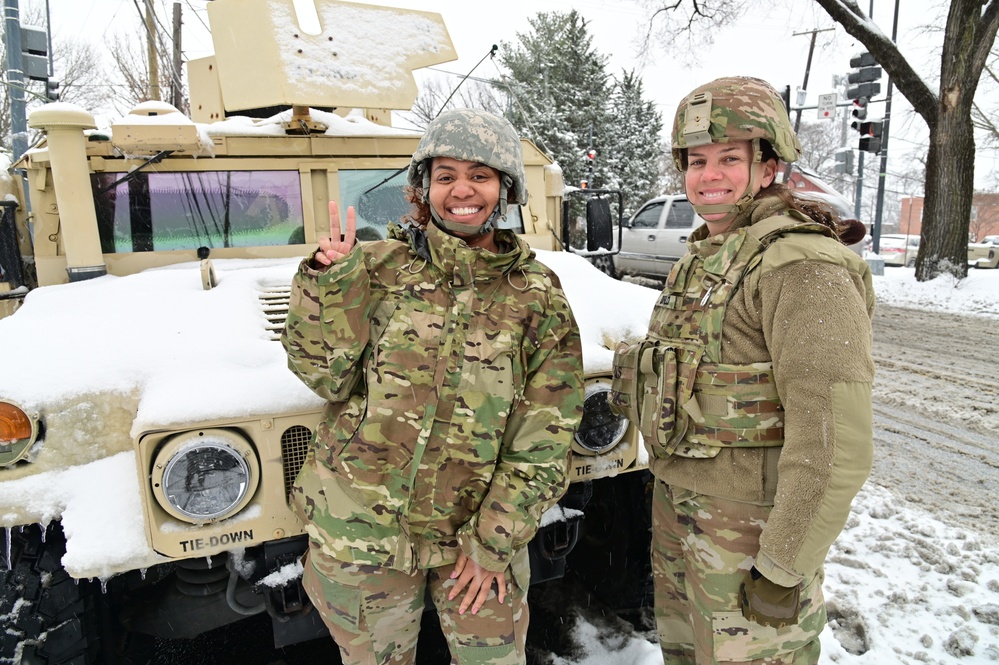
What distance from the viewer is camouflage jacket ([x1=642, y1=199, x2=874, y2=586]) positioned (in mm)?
1521

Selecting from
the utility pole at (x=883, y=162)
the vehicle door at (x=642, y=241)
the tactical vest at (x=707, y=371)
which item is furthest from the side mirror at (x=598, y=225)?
the utility pole at (x=883, y=162)

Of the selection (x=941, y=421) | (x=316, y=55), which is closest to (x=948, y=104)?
(x=941, y=421)

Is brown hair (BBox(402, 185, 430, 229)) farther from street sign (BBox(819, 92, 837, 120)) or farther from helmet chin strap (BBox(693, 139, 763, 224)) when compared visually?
street sign (BBox(819, 92, 837, 120))

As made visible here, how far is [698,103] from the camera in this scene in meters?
1.85

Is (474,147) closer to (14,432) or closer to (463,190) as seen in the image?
(463,190)

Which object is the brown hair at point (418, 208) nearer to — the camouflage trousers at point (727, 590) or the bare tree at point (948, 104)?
the camouflage trousers at point (727, 590)

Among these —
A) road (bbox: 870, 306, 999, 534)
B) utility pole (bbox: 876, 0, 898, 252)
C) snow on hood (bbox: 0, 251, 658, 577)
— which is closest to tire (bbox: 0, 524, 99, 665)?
snow on hood (bbox: 0, 251, 658, 577)

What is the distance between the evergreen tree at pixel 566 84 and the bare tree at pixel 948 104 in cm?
1306

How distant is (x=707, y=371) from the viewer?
1.77 meters

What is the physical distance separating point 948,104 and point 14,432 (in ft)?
45.8

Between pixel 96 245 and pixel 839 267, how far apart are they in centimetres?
300

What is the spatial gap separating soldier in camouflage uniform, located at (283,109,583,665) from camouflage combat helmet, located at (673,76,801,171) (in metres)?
0.50

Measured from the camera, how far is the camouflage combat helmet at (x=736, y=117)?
1796 millimetres

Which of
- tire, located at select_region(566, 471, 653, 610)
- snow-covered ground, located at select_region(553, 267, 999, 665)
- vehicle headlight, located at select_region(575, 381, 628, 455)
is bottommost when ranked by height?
snow-covered ground, located at select_region(553, 267, 999, 665)
